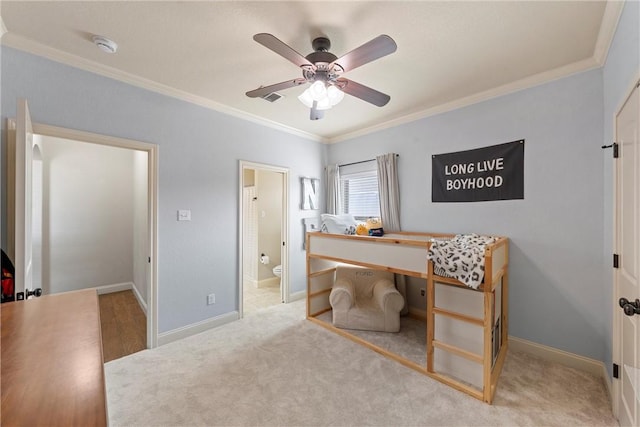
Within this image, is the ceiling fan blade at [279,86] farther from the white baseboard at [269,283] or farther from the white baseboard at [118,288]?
the white baseboard at [118,288]

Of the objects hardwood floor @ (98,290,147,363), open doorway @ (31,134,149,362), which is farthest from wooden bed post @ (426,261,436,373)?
open doorway @ (31,134,149,362)

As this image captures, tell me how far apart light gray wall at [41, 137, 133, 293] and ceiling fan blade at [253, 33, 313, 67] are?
422 cm

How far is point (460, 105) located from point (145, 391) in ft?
13.1

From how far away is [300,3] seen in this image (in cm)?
156

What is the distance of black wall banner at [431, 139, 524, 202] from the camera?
2.51m

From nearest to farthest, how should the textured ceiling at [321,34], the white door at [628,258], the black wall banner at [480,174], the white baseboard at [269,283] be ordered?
1. the white door at [628,258]
2. the textured ceiling at [321,34]
3. the black wall banner at [480,174]
4. the white baseboard at [269,283]

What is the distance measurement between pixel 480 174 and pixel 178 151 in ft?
10.6

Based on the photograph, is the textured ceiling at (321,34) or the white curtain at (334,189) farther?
the white curtain at (334,189)

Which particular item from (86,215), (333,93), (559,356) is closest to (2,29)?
(333,93)

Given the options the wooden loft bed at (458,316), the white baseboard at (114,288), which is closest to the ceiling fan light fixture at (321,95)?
the wooden loft bed at (458,316)

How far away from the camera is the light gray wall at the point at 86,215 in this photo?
12.5 ft

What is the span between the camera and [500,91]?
258 cm

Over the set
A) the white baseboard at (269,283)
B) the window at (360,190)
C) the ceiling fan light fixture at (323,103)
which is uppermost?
the ceiling fan light fixture at (323,103)

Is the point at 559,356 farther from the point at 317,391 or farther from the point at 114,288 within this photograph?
the point at 114,288
